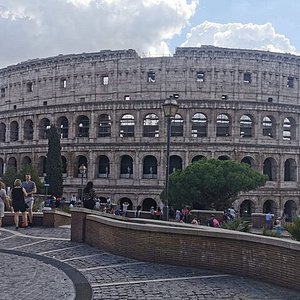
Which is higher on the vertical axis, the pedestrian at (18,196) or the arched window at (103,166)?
the arched window at (103,166)

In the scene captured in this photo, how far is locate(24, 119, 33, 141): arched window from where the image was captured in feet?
160

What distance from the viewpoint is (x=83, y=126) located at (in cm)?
4716

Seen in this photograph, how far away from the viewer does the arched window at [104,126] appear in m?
45.8

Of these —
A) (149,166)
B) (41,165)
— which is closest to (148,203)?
(149,166)

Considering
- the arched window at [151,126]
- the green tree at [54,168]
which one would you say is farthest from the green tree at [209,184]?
the arched window at [151,126]

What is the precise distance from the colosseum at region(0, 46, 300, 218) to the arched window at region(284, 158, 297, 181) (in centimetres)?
11

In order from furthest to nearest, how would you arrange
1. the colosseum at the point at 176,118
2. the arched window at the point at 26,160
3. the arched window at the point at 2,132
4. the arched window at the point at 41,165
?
the arched window at the point at 2,132, the arched window at the point at 26,160, the arched window at the point at 41,165, the colosseum at the point at 176,118

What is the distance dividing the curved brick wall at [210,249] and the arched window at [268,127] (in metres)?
36.3

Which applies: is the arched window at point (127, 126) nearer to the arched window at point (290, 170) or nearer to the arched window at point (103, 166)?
the arched window at point (103, 166)

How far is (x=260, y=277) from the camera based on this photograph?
8438 mm

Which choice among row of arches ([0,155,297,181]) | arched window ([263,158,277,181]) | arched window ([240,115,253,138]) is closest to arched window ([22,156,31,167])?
row of arches ([0,155,297,181])

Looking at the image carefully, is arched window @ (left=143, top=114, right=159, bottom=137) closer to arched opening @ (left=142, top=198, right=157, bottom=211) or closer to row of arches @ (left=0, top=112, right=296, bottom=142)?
row of arches @ (left=0, top=112, right=296, bottom=142)

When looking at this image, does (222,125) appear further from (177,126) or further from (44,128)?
(44,128)

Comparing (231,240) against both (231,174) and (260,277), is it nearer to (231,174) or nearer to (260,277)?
(260,277)
